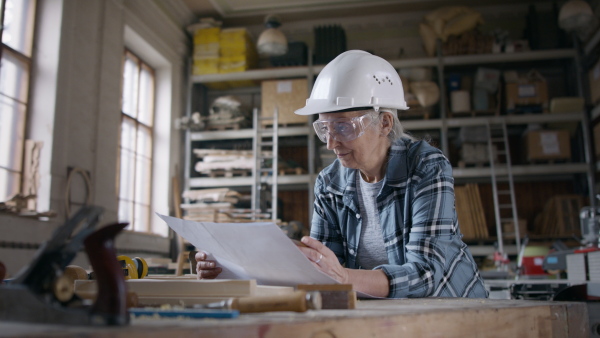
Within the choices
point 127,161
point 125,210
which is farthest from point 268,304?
point 127,161

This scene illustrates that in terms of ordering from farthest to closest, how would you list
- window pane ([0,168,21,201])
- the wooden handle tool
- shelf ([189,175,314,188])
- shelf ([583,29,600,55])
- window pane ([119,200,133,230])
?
shelf ([189,175,314,188]) < shelf ([583,29,600,55]) < window pane ([119,200,133,230]) < window pane ([0,168,21,201]) < the wooden handle tool

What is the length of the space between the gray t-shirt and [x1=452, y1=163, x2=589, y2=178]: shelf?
5.89 m

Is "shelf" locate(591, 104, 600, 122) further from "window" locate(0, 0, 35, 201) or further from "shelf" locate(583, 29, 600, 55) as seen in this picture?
"window" locate(0, 0, 35, 201)

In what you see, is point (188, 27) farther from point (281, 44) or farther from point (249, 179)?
point (249, 179)

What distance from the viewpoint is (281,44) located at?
840 centimetres

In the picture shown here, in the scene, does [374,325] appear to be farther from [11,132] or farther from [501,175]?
[501,175]

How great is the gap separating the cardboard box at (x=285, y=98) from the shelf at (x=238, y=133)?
13 centimetres

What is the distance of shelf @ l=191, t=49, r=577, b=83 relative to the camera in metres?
8.12

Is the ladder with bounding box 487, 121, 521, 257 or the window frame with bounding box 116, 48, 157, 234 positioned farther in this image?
the ladder with bounding box 487, 121, 521, 257

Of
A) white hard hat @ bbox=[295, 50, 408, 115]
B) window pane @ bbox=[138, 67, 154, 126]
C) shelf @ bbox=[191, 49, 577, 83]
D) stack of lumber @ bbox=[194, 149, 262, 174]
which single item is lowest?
white hard hat @ bbox=[295, 50, 408, 115]

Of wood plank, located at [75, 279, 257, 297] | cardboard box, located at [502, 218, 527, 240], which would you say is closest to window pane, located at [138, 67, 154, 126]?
cardboard box, located at [502, 218, 527, 240]

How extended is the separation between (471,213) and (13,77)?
6251mm

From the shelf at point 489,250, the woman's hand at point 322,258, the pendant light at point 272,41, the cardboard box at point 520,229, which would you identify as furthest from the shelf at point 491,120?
the woman's hand at point 322,258

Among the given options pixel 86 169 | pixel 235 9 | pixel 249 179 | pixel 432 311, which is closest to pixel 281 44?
pixel 235 9
